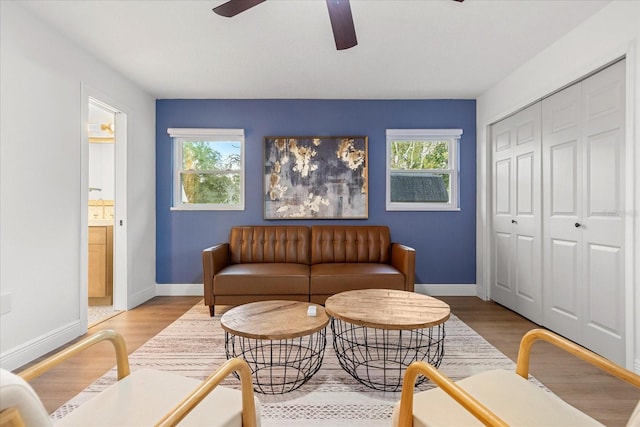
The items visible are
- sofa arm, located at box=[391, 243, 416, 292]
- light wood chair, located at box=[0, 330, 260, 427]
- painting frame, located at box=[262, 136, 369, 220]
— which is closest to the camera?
light wood chair, located at box=[0, 330, 260, 427]

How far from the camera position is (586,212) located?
8.14 feet

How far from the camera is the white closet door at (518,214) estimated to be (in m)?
3.07

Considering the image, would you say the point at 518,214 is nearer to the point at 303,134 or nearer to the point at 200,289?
the point at 303,134

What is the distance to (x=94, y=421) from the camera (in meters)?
1.00

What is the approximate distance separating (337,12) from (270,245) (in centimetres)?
253

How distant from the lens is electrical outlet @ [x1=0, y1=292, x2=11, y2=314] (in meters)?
2.12

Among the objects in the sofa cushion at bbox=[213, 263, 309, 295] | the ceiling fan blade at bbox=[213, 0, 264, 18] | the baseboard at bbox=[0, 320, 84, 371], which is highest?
the ceiling fan blade at bbox=[213, 0, 264, 18]

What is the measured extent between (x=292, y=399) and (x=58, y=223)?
227cm

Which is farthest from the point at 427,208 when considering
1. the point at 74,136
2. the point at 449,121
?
the point at 74,136

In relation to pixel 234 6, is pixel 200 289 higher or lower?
lower

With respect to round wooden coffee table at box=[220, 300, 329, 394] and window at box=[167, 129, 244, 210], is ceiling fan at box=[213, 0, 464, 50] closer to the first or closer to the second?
round wooden coffee table at box=[220, 300, 329, 394]

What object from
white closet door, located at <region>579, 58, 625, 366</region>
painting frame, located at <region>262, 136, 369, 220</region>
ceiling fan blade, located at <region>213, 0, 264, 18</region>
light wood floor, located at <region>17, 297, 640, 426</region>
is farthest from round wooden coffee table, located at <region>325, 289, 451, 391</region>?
ceiling fan blade, located at <region>213, 0, 264, 18</region>

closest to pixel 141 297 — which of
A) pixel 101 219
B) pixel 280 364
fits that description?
pixel 101 219

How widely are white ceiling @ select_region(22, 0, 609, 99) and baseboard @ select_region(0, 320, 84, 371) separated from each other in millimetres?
2365
